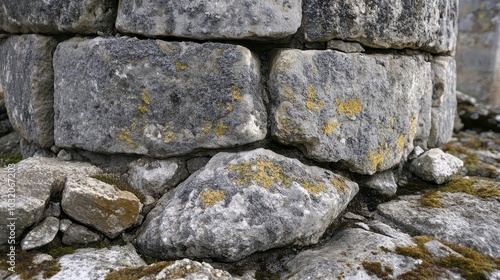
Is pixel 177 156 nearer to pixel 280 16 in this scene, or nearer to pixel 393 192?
pixel 280 16

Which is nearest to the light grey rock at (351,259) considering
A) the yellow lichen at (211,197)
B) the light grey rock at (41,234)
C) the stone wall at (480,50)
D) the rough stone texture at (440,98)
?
the yellow lichen at (211,197)

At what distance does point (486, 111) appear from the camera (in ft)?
18.4

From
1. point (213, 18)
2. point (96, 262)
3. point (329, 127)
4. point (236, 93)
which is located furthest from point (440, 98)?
point (96, 262)

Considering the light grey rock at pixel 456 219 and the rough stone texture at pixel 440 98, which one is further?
the rough stone texture at pixel 440 98

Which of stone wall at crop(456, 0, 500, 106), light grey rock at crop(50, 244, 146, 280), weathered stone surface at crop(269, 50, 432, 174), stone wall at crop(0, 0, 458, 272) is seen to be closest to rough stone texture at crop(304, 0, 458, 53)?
stone wall at crop(0, 0, 458, 272)

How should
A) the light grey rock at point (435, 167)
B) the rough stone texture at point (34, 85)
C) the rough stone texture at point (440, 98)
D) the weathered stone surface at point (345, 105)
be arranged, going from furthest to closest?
the rough stone texture at point (440, 98), the light grey rock at point (435, 167), the rough stone texture at point (34, 85), the weathered stone surface at point (345, 105)

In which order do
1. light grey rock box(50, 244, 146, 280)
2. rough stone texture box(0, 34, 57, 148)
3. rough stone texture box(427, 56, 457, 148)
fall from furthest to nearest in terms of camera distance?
rough stone texture box(427, 56, 457, 148), rough stone texture box(0, 34, 57, 148), light grey rock box(50, 244, 146, 280)

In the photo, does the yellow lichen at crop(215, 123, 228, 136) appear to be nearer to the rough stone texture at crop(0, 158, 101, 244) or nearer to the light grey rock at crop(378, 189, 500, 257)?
the rough stone texture at crop(0, 158, 101, 244)

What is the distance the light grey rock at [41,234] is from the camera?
214 cm

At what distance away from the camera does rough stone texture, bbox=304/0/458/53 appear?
259 centimetres

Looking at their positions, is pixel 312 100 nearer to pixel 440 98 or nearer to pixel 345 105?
pixel 345 105

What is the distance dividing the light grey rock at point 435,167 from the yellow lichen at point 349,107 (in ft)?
2.66

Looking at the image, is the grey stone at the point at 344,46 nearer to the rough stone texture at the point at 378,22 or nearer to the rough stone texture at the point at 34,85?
the rough stone texture at the point at 378,22

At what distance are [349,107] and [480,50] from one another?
6.24 m
